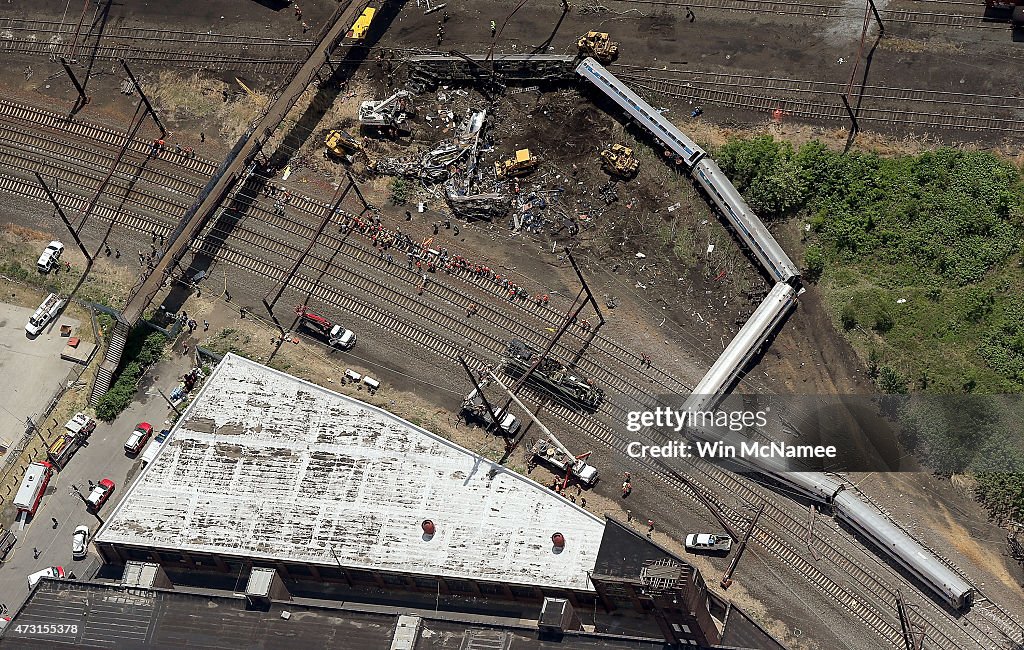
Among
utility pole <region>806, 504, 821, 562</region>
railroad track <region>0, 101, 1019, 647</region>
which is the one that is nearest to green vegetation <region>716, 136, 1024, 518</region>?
utility pole <region>806, 504, 821, 562</region>

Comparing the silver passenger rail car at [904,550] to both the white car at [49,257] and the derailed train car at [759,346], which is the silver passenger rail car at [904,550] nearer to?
the derailed train car at [759,346]

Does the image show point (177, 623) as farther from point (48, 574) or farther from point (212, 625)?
point (48, 574)

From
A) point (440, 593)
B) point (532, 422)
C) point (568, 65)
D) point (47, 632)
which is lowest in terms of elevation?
point (47, 632)

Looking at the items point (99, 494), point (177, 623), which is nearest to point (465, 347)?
point (177, 623)

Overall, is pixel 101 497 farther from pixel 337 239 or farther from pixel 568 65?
pixel 568 65

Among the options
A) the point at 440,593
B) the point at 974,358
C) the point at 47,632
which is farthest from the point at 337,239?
the point at 974,358
